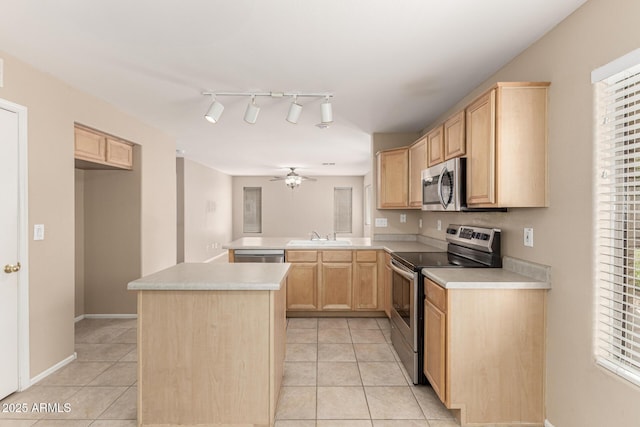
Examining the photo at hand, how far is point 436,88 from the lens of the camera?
2846mm

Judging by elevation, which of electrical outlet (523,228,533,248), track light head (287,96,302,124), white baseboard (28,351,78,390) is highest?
track light head (287,96,302,124)

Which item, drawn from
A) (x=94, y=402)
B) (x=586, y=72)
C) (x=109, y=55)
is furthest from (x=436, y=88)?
(x=94, y=402)

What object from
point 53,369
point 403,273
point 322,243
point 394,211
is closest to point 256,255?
point 322,243

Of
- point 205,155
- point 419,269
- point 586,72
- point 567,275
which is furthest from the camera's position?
point 205,155

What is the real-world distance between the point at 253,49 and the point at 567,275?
7.44 ft

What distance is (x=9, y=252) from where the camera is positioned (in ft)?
7.63

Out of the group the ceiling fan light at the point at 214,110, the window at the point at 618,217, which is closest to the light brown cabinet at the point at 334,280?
the ceiling fan light at the point at 214,110

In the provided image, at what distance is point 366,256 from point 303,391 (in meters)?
1.95

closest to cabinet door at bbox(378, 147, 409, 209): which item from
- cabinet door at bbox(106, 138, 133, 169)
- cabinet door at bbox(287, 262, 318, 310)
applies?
cabinet door at bbox(287, 262, 318, 310)

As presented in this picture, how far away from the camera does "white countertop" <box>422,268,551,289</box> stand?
197 centimetres

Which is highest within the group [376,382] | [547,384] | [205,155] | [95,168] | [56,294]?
A: [205,155]

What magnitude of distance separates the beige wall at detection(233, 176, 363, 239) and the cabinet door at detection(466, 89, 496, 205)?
7438 mm

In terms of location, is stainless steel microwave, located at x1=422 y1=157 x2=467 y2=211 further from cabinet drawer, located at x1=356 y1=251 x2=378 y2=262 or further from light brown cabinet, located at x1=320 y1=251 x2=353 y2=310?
light brown cabinet, located at x1=320 y1=251 x2=353 y2=310

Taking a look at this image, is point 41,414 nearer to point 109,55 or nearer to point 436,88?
point 109,55
